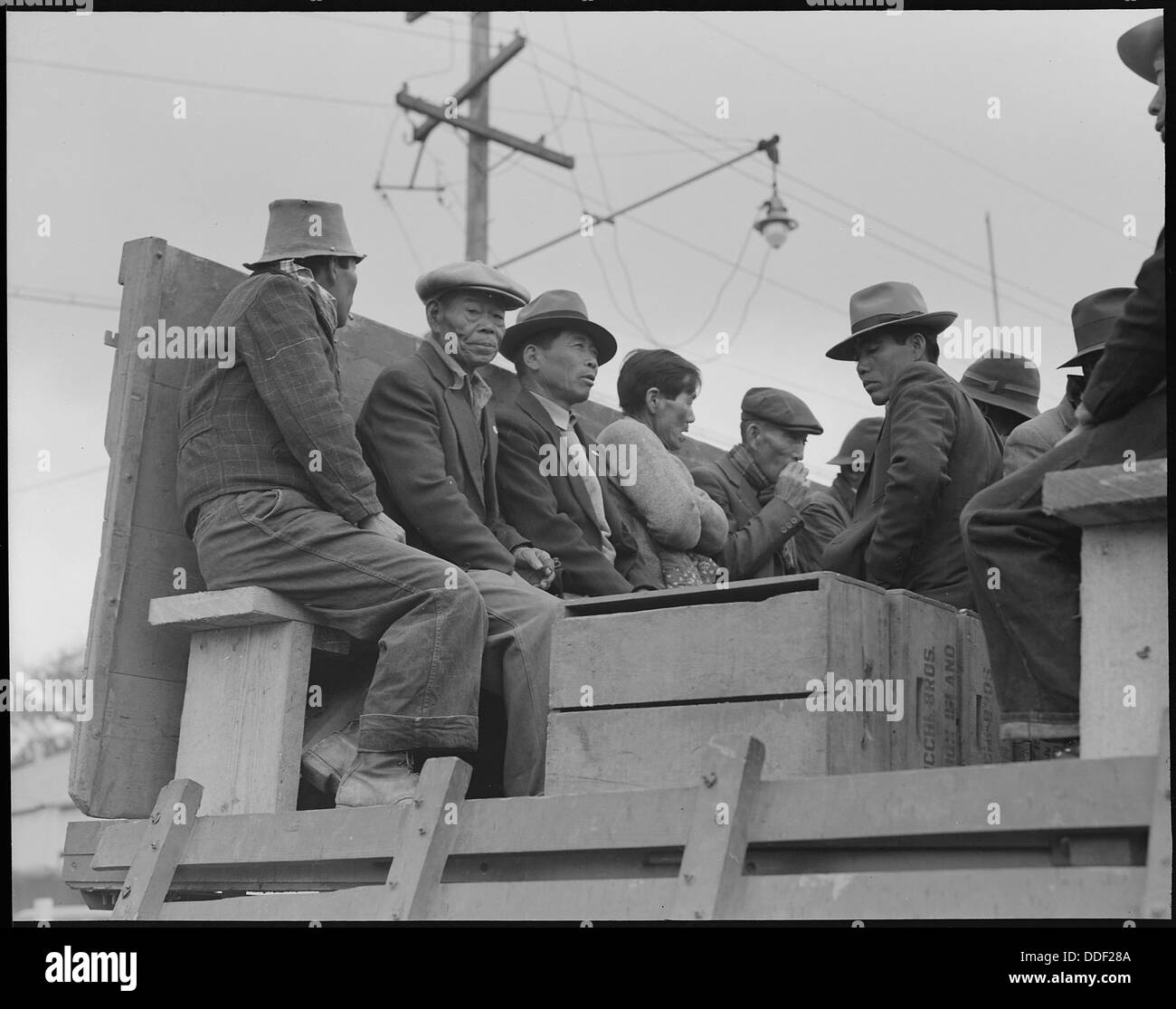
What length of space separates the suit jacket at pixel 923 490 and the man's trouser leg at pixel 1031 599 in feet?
4.32

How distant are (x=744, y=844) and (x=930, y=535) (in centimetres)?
212

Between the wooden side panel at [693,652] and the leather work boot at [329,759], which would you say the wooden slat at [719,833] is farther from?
the leather work boot at [329,759]

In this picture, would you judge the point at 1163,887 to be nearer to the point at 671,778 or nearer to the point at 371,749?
the point at 671,778

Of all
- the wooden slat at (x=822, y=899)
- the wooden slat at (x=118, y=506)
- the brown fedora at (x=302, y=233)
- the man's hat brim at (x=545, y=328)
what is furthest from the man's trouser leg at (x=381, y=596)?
the man's hat brim at (x=545, y=328)

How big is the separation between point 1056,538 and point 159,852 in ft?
8.24

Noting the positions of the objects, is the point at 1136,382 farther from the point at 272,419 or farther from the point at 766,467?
the point at 766,467

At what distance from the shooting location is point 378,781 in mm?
4492

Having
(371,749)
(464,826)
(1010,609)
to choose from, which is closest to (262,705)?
(371,749)

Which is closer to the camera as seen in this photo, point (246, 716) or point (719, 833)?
point (719, 833)

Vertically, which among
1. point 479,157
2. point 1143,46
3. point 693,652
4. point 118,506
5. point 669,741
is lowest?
point 669,741

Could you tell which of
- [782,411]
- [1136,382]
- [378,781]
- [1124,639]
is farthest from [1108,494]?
[782,411]

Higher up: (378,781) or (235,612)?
(235,612)

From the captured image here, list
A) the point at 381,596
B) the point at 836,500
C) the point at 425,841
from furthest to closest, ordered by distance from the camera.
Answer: the point at 836,500, the point at 381,596, the point at 425,841

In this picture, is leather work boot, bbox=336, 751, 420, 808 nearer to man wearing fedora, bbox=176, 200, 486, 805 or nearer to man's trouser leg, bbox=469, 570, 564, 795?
man wearing fedora, bbox=176, 200, 486, 805
